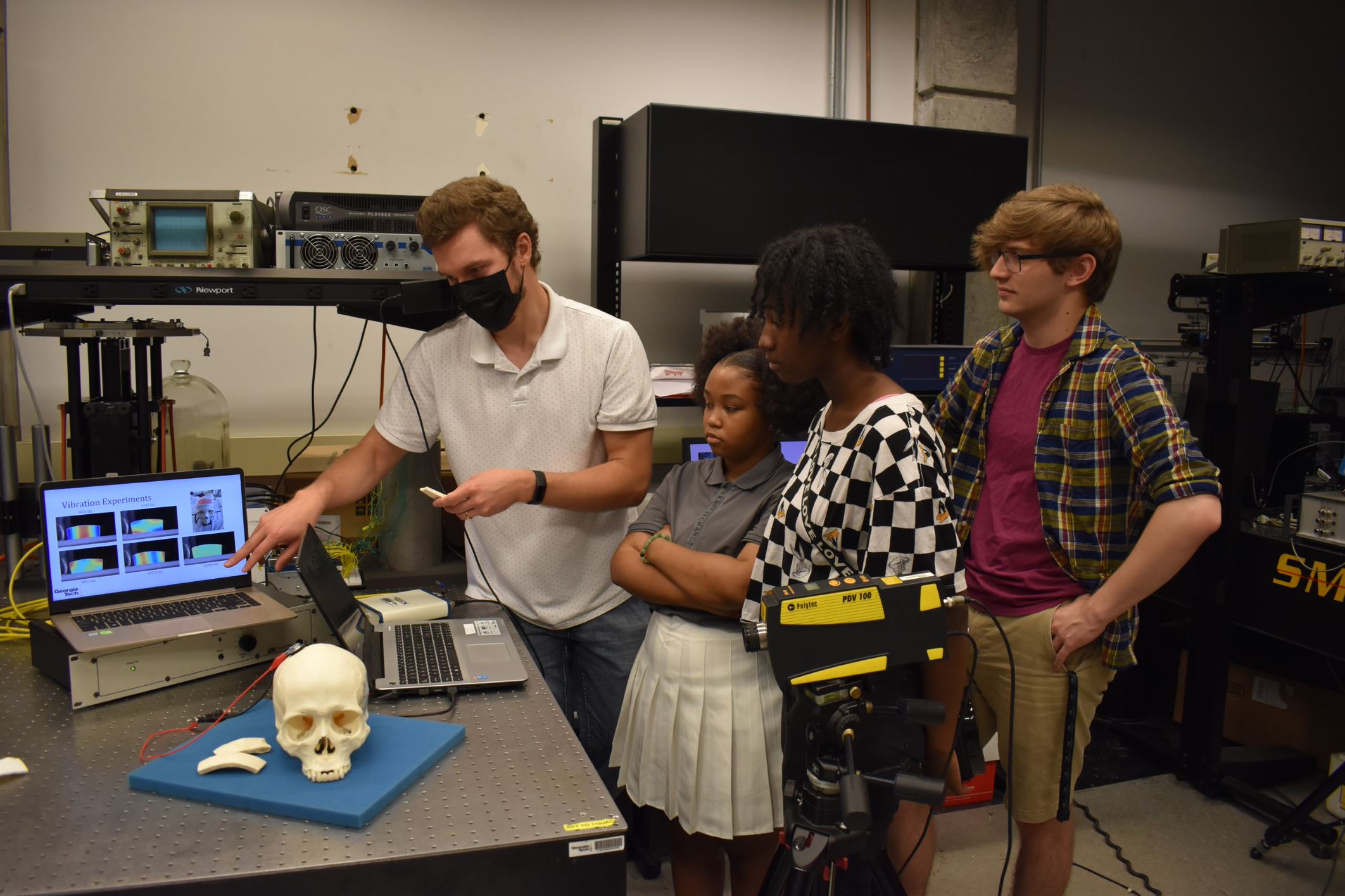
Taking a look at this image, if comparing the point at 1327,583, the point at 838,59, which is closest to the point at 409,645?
the point at 1327,583

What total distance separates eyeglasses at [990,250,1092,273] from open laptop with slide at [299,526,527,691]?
1101mm

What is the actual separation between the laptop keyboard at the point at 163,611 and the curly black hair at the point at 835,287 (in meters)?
1.00

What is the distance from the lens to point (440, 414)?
1.82m

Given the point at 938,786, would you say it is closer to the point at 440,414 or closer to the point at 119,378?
the point at 440,414

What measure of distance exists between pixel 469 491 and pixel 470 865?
647mm

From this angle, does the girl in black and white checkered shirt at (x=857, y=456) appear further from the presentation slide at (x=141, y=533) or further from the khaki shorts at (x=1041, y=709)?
the presentation slide at (x=141, y=533)

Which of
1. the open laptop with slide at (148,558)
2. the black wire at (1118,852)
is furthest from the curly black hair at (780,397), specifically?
the black wire at (1118,852)

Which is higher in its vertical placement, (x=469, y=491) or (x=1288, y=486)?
(x=469, y=491)

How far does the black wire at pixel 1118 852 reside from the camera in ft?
7.57

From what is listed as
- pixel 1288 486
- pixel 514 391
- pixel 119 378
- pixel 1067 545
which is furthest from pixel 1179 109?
pixel 119 378

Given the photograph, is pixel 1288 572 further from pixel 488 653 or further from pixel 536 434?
pixel 488 653

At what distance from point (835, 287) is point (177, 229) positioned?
1.30m

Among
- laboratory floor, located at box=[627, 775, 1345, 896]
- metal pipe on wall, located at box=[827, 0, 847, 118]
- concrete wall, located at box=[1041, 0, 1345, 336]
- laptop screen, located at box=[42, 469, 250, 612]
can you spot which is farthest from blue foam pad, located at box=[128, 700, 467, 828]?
concrete wall, located at box=[1041, 0, 1345, 336]

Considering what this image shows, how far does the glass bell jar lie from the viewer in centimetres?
233
